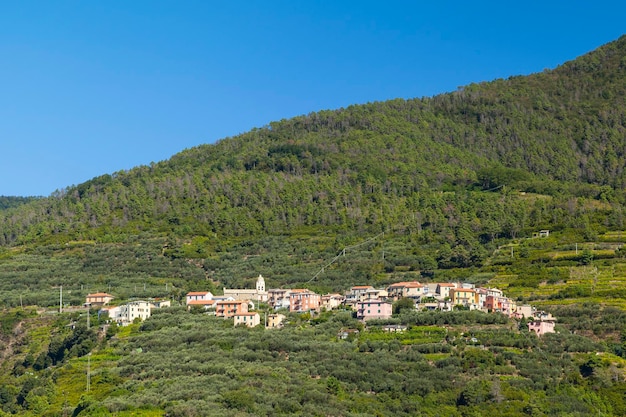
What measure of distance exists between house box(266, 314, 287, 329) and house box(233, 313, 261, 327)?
0.84m

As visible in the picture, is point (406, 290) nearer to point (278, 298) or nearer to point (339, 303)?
point (339, 303)

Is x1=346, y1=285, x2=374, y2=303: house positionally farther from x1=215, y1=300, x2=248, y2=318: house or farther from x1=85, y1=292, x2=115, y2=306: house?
x1=85, y1=292, x2=115, y2=306: house

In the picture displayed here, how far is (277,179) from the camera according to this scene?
13900 cm

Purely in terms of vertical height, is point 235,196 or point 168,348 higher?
point 235,196

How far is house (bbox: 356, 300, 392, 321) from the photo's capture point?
261ft

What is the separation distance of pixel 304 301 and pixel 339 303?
9.31ft

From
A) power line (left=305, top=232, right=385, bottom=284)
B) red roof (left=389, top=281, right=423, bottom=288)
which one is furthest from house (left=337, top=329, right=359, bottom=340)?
power line (left=305, top=232, right=385, bottom=284)

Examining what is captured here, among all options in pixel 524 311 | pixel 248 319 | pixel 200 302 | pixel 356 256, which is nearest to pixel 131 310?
pixel 200 302

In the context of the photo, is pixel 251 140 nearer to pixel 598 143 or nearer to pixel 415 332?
pixel 598 143

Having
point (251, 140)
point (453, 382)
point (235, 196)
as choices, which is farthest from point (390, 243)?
point (251, 140)

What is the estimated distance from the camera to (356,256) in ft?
352

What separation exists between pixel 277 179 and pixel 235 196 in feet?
31.5

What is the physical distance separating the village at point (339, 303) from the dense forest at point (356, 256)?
192cm

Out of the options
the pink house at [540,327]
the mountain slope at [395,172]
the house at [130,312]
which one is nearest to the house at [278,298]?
the house at [130,312]
